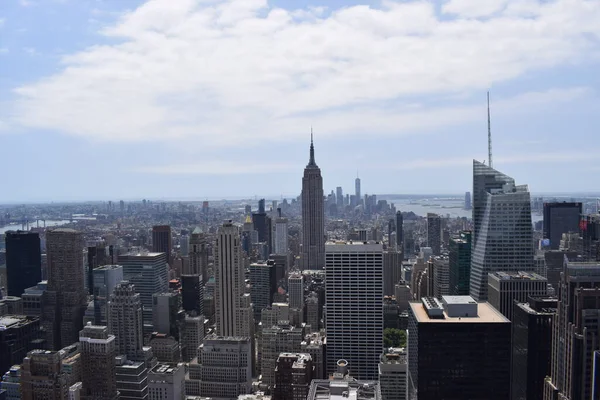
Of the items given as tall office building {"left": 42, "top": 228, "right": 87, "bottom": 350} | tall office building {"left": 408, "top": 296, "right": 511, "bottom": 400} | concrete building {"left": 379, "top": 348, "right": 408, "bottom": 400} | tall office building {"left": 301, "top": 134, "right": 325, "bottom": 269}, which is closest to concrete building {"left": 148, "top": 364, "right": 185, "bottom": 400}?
concrete building {"left": 379, "top": 348, "right": 408, "bottom": 400}

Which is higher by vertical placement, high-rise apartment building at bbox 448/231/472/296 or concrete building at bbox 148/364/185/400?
high-rise apartment building at bbox 448/231/472/296

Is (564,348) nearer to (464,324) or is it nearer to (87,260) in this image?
(464,324)

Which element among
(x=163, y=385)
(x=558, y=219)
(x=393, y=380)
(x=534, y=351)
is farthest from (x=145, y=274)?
(x=558, y=219)

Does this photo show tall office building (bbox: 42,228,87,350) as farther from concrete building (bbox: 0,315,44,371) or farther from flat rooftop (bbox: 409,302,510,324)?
flat rooftop (bbox: 409,302,510,324)

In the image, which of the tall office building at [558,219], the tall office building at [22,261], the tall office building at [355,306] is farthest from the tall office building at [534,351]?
the tall office building at [22,261]

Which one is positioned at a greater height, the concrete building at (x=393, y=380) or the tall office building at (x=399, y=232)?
the tall office building at (x=399, y=232)

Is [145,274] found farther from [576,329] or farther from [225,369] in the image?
[576,329]

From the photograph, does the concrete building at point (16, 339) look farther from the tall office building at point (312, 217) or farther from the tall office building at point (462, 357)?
the tall office building at point (312, 217)
